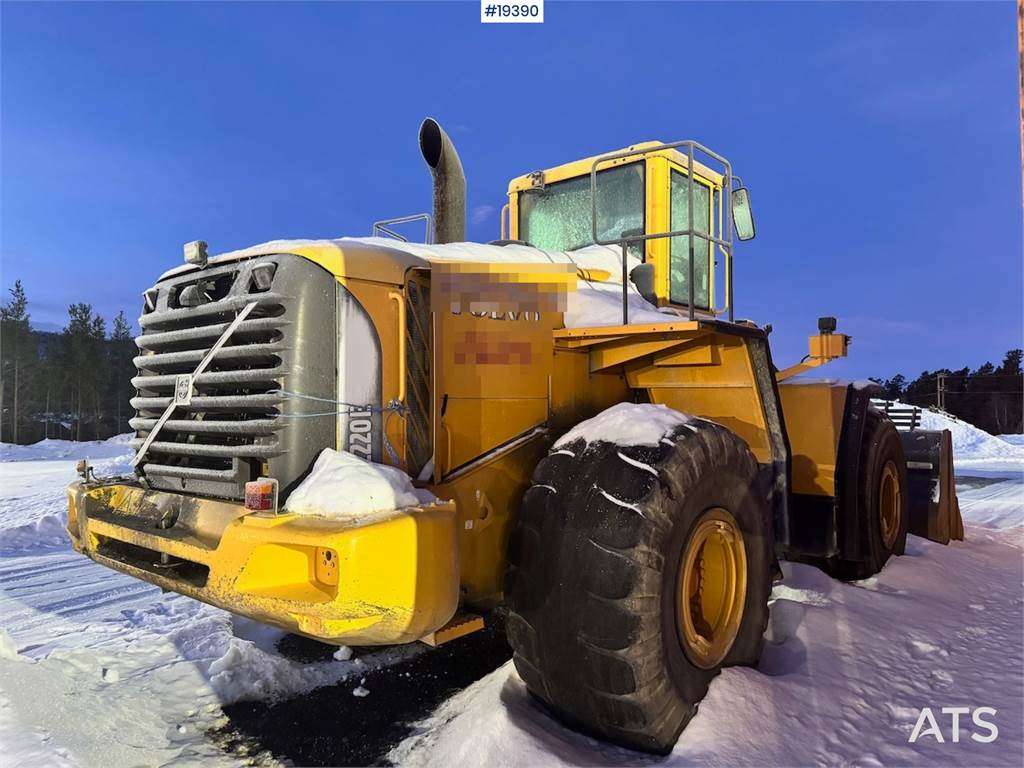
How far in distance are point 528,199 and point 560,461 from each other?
3.43 m

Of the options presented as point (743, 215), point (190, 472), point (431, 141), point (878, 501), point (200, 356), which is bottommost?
point (878, 501)

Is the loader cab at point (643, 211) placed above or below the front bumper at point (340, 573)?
above

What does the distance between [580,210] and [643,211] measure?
668 mm

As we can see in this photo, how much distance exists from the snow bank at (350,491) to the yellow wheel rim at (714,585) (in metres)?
1.37

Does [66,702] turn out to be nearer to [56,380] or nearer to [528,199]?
[528,199]

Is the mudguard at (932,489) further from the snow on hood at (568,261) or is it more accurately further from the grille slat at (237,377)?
the grille slat at (237,377)

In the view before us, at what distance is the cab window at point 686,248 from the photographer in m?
5.26

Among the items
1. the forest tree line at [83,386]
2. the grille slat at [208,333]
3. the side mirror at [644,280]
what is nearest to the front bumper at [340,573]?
the grille slat at [208,333]

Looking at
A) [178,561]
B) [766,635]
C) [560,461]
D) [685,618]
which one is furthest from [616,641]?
[178,561]

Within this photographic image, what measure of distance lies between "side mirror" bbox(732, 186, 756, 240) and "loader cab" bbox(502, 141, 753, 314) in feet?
0.08

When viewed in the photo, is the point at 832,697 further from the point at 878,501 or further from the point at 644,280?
the point at 878,501

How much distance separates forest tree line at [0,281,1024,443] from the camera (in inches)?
1575

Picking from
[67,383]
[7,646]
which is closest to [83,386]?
[67,383]

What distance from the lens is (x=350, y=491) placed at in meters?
2.76
